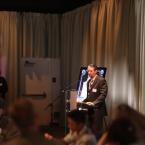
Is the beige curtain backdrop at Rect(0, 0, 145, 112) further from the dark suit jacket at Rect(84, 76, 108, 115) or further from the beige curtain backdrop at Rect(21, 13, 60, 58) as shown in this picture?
the dark suit jacket at Rect(84, 76, 108, 115)

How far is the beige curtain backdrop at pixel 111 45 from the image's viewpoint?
7176 mm

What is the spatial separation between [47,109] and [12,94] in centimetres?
129

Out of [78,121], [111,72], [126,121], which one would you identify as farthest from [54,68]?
[126,121]

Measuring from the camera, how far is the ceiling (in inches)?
404

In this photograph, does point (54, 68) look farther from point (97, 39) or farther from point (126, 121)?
point (126, 121)

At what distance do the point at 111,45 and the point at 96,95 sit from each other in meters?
1.22

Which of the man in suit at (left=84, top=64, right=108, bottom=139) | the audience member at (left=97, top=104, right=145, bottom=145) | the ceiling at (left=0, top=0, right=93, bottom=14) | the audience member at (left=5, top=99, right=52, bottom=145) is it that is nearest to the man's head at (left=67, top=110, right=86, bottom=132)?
the audience member at (left=97, top=104, right=145, bottom=145)

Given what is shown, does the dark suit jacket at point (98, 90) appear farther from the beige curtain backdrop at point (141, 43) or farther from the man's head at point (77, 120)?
the man's head at point (77, 120)

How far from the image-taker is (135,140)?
2506mm

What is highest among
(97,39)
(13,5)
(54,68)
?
(13,5)

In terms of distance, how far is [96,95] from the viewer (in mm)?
7191

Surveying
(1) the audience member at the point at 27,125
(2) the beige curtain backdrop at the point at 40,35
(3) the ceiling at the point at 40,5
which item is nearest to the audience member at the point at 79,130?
(1) the audience member at the point at 27,125

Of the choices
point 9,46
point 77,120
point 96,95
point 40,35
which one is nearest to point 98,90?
point 96,95

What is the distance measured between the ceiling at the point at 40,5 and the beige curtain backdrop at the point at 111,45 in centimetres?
53
